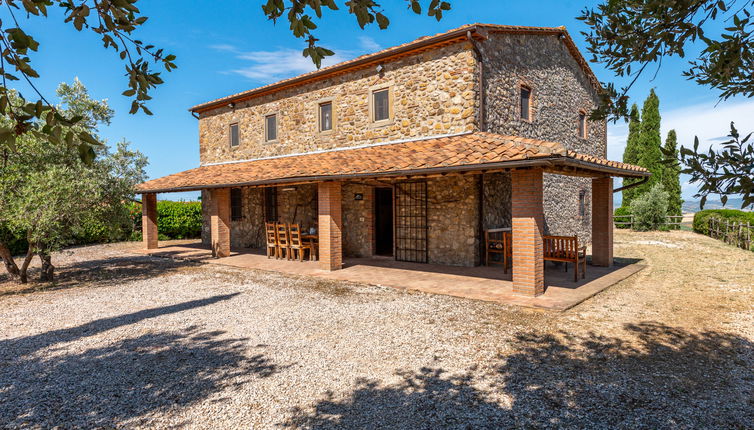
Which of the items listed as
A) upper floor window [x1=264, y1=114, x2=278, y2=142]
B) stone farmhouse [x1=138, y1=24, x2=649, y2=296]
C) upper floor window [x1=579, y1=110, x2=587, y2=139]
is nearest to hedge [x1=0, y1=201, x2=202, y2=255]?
stone farmhouse [x1=138, y1=24, x2=649, y2=296]


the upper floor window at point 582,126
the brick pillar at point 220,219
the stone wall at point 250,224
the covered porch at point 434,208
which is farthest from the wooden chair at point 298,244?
the upper floor window at point 582,126

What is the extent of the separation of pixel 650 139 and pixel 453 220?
19.6 metres

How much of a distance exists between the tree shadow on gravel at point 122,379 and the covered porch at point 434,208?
4.43 meters

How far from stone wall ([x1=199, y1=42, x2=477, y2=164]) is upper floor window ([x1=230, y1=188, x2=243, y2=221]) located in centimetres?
140

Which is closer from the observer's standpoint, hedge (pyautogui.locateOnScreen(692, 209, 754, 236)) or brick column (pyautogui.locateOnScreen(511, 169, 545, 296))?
brick column (pyautogui.locateOnScreen(511, 169, 545, 296))

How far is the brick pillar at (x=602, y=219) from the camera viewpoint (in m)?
10.4

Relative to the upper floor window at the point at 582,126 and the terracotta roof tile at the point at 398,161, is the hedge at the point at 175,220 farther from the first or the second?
the upper floor window at the point at 582,126

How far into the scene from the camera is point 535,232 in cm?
706

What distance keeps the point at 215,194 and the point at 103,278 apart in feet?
12.8

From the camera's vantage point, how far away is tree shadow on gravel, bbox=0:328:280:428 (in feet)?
11.5

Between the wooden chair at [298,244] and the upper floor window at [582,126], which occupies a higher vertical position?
the upper floor window at [582,126]

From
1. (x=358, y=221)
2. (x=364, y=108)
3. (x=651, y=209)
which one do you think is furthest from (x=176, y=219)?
(x=651, y=209)

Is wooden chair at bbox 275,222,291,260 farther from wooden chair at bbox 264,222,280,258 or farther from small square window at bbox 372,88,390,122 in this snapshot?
small square window at bbox 372,88,390,122

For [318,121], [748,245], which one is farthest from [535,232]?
[748,245]
